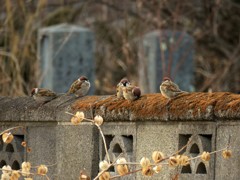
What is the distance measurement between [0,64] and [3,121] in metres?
4.55

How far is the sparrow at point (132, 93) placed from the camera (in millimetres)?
7141

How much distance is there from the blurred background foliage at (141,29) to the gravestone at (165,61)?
0.35 meters

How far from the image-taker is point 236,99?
6.04 meters

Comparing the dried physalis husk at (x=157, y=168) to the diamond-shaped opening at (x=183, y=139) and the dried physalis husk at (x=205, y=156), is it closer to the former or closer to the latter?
the diamond-shaped opening at (x=183, y=139)

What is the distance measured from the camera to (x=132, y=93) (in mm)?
7219

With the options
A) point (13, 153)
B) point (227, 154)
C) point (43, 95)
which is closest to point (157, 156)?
point (227, 154)

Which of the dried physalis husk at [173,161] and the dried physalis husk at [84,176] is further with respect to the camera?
the dried physalis husk at [84,176]

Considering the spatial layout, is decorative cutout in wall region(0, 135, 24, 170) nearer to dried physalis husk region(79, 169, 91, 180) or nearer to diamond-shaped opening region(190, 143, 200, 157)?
dried physalis husk region(79, 169, 91, 180)

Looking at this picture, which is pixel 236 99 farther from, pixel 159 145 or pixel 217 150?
pixel 159 145

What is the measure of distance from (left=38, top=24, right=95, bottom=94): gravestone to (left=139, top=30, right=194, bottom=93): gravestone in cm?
110

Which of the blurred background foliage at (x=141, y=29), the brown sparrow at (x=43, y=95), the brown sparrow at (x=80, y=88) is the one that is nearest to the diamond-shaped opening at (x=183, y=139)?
the brown sparrow at (x=43, y=95)

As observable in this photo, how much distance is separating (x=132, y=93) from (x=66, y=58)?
274 inches

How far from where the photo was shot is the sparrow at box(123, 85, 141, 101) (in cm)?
714

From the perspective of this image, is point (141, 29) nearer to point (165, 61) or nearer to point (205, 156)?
point (165, 61)
